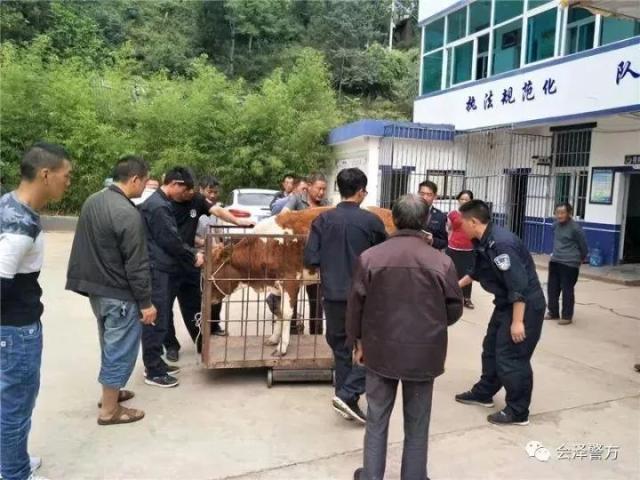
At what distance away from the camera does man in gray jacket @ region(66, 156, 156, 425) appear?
321 centimetres

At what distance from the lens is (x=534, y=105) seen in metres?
11.1

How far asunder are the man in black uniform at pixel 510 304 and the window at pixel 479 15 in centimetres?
1129

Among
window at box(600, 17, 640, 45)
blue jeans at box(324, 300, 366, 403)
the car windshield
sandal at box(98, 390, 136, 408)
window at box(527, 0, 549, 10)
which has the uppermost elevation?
window at box(527, 0, 549, 10)

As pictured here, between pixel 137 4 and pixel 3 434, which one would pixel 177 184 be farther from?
pixel 137 4

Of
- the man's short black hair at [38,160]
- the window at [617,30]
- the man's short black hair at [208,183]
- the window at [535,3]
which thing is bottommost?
the man's short black hair at [208,183]

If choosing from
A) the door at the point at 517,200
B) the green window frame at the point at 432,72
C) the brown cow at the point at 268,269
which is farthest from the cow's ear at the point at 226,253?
the green window frame at the point at 432,72

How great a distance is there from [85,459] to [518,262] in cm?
278

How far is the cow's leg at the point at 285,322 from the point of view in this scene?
4.31 m

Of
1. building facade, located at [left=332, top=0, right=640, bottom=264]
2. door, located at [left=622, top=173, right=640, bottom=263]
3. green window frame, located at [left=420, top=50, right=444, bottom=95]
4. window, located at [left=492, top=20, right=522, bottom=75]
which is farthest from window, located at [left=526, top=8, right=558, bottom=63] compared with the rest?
green window frame, located at [left=420, top=50, right=444, bottom=95]

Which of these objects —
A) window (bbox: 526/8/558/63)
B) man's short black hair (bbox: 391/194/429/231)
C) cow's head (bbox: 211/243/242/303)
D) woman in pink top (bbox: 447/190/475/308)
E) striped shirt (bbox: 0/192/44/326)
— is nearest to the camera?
striped shirt (bbox: 0/192/44/326)

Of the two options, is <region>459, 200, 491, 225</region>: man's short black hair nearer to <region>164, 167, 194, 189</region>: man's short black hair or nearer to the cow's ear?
the cow's ear

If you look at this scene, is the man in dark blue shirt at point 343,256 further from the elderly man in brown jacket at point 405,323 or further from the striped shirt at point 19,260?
the striped shirt at point 19,260

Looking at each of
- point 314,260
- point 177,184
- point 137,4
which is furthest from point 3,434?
point 137,4

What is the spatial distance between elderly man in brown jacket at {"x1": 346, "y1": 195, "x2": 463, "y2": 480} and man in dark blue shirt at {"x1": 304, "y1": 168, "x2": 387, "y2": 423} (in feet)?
2.29
